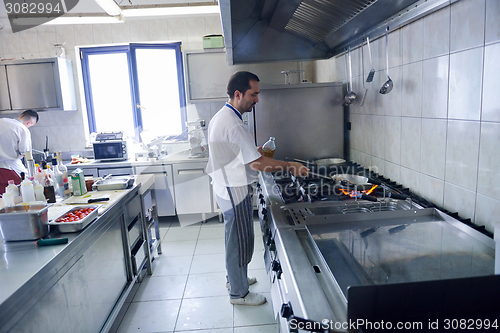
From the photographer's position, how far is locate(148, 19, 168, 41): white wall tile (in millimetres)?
4125

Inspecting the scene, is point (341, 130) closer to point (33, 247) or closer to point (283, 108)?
point (283, 108)

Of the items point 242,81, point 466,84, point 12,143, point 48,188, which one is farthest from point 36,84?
point 466,84

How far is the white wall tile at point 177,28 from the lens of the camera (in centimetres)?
412

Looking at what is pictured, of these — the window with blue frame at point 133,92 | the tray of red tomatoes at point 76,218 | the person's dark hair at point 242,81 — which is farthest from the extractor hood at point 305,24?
the window with blue frame at point 133,92

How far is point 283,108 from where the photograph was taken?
2.95 m

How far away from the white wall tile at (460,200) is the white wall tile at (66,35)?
434 centimetres

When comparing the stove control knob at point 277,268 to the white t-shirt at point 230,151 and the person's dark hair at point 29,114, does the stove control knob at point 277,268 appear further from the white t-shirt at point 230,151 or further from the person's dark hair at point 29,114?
the person's dark hair at point 29,114

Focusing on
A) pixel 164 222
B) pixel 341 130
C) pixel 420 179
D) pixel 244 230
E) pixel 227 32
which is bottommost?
pixel 164 222

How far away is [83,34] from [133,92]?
876 millimetres

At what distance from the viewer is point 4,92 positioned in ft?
12.9

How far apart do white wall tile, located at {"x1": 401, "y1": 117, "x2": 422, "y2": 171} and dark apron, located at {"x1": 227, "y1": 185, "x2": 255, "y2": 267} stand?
928 mm

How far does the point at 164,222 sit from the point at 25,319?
2835mm

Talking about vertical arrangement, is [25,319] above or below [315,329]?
below

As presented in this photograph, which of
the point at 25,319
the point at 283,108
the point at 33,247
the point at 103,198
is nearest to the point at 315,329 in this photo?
the point at 25,319
